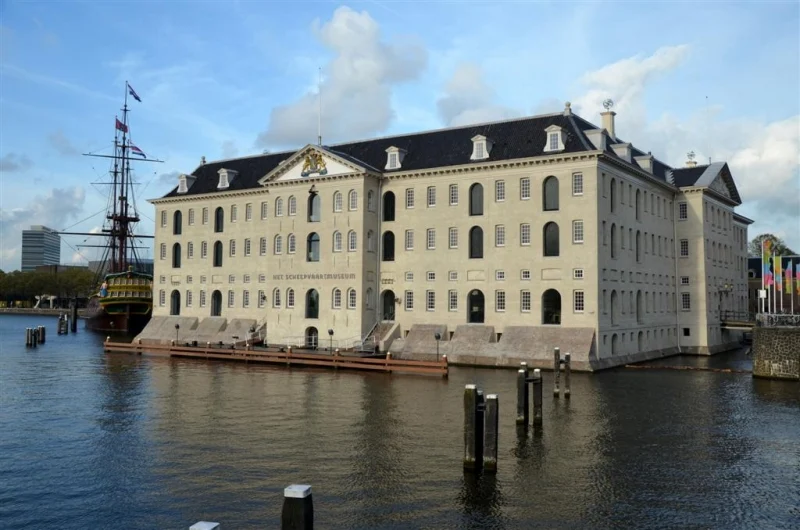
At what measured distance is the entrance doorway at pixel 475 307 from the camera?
4875 centimetres

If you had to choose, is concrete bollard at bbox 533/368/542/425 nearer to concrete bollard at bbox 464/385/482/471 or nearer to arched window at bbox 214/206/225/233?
concrete bollard at bbox 464/385/482/471

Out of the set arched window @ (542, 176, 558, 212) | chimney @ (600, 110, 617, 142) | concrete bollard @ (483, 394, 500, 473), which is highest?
chimney @ (600, 110, 617, 142)

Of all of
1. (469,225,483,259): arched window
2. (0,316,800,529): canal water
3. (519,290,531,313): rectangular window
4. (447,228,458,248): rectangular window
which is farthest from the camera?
(447,228,458,248): rectangular window

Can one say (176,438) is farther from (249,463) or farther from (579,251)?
(579,251)

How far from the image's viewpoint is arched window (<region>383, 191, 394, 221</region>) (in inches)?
2104

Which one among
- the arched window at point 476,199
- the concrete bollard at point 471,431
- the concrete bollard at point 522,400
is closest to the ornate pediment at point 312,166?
the arched window at point 476,199

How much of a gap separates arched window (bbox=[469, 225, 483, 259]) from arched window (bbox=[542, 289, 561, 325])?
18.6 ft

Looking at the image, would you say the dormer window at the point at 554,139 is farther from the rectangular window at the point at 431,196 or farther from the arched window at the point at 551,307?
the arched window at the point at 551,307

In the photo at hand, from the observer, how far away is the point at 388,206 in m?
53.7

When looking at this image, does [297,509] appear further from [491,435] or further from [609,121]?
[609,121]

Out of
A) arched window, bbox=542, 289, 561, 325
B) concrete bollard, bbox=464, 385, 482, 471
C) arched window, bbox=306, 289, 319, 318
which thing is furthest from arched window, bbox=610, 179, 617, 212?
concrete bollard, bbox=464, 385, 482, 471

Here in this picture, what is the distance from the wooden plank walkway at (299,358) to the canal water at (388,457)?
383 centimetres

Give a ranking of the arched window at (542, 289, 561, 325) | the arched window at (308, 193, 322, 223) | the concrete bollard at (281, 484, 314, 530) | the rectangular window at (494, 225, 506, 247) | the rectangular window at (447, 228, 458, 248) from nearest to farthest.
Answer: the concrete bollard at (281, 484, 314, 530) < the arched window at (542, 289, 561, 325) < the rectangular window at (494, 225, 506, 247) < the rectangular window at (447, 228, 458, 248) < the arched window at (308, 193, 322, 223)

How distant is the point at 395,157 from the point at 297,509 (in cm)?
4508
